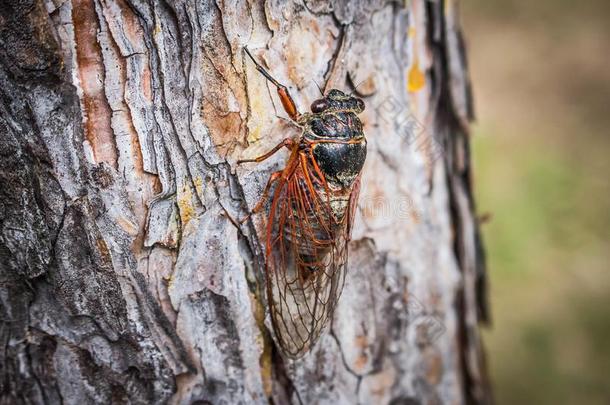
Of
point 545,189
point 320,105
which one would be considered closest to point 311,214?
→ point 320,105

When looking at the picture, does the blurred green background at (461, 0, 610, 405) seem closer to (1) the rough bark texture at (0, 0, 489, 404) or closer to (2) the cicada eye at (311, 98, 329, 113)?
(1) the rough bark texture at (0, 0, 489, 404)

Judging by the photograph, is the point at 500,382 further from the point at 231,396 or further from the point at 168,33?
the point at 168,33

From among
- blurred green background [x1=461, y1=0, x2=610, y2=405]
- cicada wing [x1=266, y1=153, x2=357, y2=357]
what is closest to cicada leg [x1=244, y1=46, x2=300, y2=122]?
cicada wing [x1=266, y1=153, x2=357, y2=357]

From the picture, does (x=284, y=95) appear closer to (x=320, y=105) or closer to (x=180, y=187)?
(x=320, y=105)

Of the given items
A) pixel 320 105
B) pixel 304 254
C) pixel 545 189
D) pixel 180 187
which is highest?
pixel 545 189

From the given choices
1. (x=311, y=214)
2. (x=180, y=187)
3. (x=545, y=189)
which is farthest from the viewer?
(x=545, y=189)

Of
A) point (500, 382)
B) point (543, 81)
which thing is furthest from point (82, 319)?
point (543, 81)

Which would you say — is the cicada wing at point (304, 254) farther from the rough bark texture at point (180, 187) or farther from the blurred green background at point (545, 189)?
the blurred green background at point (545, 189)
